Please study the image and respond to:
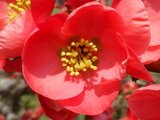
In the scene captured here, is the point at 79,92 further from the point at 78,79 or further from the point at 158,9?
the point at 158,9

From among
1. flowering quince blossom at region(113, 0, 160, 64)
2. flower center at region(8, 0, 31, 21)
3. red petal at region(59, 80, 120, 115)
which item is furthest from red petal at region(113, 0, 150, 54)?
flower center at region(8, 0, 31, 21)

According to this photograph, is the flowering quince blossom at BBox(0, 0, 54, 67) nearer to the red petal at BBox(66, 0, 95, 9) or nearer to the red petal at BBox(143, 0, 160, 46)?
the red petal at BBox(66, 0, 95, 9)

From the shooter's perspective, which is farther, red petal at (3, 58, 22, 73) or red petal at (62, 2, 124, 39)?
red petal at (3, 58, 22, 73)

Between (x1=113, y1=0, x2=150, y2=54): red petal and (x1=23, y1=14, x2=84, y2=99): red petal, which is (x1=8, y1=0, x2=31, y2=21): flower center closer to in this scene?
(x1=23, y1=14, x2=84, y2=99): red petal

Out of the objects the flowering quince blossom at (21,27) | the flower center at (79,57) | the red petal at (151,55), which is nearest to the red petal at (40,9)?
the flowering quince blossom at (21,27)

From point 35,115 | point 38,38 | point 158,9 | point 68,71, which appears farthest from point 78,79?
point 35,115

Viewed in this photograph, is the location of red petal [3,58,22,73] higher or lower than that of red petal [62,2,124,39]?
lower

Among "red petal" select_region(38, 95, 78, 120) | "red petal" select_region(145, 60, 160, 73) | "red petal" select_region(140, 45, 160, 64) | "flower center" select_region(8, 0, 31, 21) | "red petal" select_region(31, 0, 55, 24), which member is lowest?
"red petal" select_region(38, 95, 78, 120)
